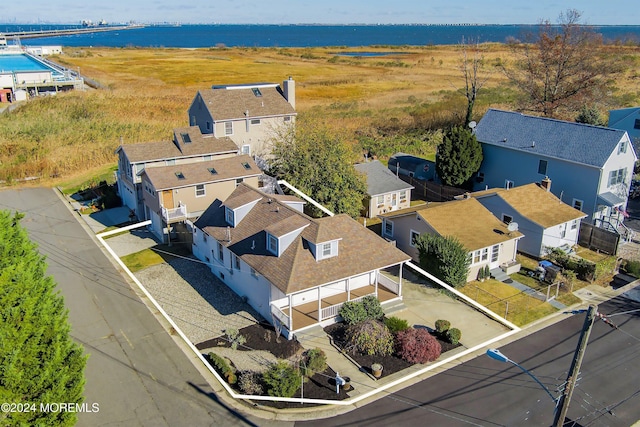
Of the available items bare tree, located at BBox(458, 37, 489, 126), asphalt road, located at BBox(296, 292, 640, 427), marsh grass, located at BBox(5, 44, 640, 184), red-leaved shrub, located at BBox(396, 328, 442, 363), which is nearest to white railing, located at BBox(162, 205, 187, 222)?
red-leaved shrub, located at BBox(396, 328, 442, 363)

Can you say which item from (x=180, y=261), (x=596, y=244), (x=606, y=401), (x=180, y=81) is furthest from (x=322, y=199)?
(x=180, y=81)

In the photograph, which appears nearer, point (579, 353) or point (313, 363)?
point (579, 353)

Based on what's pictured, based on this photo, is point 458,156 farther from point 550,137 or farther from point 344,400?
point 344,400

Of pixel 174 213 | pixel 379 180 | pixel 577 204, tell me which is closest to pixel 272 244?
pixel 174 213

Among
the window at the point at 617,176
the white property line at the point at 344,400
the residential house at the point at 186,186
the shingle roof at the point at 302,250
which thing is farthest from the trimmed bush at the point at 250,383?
the window at the point at 617,176

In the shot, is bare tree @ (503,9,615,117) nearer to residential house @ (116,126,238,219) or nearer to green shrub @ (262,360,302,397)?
residential house @ (116,126,238,219)

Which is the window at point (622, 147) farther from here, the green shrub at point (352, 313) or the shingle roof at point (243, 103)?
the shingle roof at point (243, 103)

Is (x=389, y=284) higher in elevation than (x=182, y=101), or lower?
lower

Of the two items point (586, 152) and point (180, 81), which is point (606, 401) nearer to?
point (586, 152)
